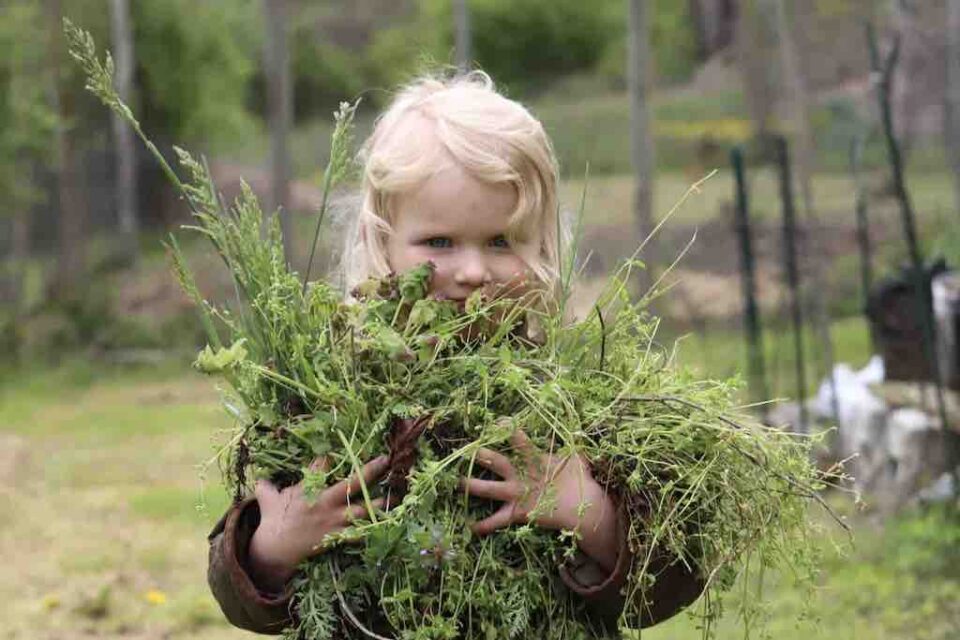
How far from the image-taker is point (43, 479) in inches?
377

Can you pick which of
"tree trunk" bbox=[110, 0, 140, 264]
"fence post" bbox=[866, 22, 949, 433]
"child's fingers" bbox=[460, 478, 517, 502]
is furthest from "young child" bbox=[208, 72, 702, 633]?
"tree trunk" bbox=[110, 0, 140, 264]

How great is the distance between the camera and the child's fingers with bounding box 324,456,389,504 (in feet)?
7.09

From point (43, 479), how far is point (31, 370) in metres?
5.90

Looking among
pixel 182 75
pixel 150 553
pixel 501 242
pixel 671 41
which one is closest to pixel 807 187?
pixel 150 553

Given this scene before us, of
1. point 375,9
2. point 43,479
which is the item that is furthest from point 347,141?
point 375,9

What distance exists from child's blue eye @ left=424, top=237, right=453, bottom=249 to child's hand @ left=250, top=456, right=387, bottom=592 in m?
0.41

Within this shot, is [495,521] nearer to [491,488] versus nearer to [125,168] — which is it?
[491,488]

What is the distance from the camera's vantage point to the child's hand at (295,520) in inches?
85.4

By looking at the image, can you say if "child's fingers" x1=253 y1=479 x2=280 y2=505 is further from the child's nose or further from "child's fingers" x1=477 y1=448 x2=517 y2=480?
the child's nose

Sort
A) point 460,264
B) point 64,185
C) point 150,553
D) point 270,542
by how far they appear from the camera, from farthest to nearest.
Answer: point 64,185 < point 150,553 < point 460,264 < point 270,542

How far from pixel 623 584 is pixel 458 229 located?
1.97ft

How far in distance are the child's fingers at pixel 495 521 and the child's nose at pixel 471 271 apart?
1.23 ft

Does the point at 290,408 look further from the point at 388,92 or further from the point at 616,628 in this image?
the point at 388,92

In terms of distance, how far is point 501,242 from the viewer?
8.06 ft
